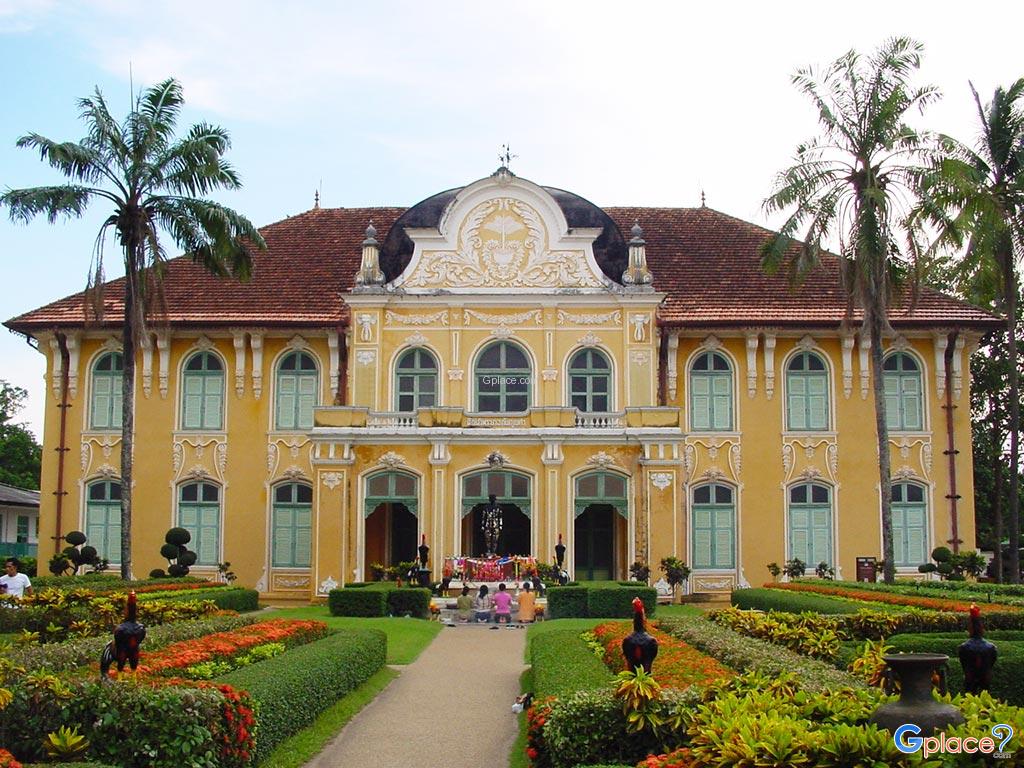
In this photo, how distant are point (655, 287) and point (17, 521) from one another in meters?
29.9

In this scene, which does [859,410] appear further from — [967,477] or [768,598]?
[768,598]

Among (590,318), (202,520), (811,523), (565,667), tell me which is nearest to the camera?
(565,667)

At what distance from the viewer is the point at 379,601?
23859 millimetres

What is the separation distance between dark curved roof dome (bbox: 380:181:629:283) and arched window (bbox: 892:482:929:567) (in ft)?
29.7

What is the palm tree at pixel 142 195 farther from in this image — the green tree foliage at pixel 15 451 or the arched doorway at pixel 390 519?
the green tree foliage at pixel 15 451

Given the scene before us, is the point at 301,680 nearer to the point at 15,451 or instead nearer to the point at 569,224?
the point at 569,224

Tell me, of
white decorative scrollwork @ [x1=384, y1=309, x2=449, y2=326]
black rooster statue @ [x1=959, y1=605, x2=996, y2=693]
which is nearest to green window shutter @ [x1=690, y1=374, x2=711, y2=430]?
white decorative scrollwork @ [x1=384, y1=309, x2=449, y2=326]

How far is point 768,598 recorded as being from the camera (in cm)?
2188

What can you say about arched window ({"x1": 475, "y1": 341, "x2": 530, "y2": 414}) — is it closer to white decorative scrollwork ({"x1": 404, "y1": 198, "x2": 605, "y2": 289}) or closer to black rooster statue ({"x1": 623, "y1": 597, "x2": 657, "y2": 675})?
white decorative scrollwork ({"x1": 404, "y1": 198, "x2": 605, "y2": 289})

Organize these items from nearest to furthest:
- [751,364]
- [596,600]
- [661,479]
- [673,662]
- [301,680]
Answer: [301,680]
[673,662]
[596,600]
[661,479]
[751,364]

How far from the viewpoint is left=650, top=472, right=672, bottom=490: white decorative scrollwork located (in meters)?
28.5

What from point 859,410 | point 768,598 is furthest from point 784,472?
point 768,598

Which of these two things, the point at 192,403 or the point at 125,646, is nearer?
the point at 125,646

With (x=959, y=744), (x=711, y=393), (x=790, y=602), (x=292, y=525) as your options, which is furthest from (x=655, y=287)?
(x=959, y=744)
